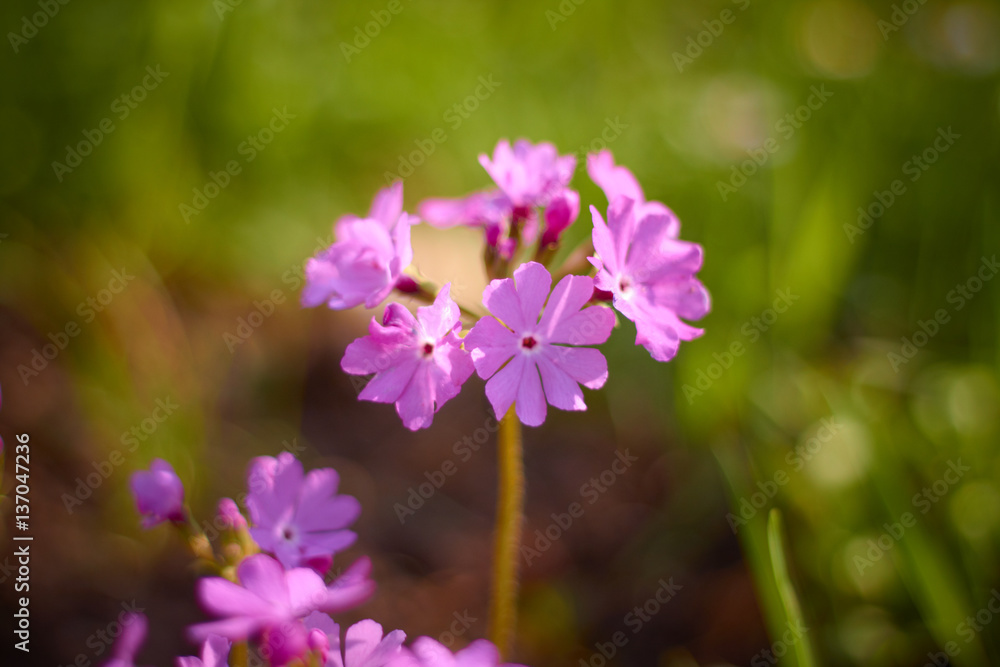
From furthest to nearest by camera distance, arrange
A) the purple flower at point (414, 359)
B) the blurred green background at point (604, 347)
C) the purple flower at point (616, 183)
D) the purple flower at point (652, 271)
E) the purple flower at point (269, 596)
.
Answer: the blurred green background at point (604, 347) < the purple flower at point (616, 183) < the purple flower at point (652, 271) < the purple flower at point (414, 359) < the purple flower at point (269, 596)

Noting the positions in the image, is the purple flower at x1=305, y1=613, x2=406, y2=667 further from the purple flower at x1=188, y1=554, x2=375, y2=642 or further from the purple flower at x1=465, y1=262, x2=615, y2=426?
the purple flower at x1=465, y1=262, x2=615, y2=426

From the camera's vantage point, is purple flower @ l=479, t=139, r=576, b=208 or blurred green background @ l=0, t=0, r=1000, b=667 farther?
blurred green background @ l=0, t=0, r=1000, b=667

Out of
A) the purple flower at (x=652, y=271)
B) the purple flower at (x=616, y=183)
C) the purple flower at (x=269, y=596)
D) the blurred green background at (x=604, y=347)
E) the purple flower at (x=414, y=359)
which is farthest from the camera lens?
the blurred green background at (x=604, y=347)

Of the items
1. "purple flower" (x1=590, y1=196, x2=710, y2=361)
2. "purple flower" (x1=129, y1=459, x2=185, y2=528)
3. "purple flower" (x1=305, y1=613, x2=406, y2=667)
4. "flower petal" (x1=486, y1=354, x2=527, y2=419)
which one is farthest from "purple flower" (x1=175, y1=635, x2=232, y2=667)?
"purple flower" (x1=590, y1=196, x2=710, y2=361)

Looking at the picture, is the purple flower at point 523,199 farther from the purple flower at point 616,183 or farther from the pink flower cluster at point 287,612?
the pink flower cluster at point 287,612

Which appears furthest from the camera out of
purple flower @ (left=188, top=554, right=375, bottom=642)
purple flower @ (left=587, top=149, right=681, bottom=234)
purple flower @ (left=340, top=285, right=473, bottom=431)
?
purple flower @ (left=587, top=149, right=681, bottom=234)

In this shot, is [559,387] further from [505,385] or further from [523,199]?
[523,199]

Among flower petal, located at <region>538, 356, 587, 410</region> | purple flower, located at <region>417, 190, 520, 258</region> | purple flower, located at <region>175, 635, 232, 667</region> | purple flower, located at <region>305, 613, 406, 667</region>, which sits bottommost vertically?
purple flower, located at <region>175, 635, 232, 667</region>

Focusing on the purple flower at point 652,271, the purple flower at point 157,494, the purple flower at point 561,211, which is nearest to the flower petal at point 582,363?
the purple flower at point 652,271
